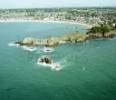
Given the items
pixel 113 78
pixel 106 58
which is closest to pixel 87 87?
pixel 113 78

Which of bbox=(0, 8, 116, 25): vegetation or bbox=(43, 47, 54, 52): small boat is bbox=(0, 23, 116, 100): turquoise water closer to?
bbox=(43, 47, 54, 52): small boat

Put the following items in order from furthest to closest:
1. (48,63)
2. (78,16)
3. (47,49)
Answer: (78,16), (47,49), (48,63)

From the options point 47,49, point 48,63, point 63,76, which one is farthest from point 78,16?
point 63,76

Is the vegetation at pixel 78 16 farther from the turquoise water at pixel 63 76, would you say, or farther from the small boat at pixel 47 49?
the turquoise water at pixel 63 76

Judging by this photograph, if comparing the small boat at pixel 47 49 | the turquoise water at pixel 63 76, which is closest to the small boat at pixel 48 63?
the turquoise water at pixel 63 76

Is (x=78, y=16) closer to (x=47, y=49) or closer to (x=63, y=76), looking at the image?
(x=47, y=49)

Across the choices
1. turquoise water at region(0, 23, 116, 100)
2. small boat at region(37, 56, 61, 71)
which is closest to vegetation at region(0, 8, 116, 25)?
turquoise water at region(0, 23, 116, 100)
